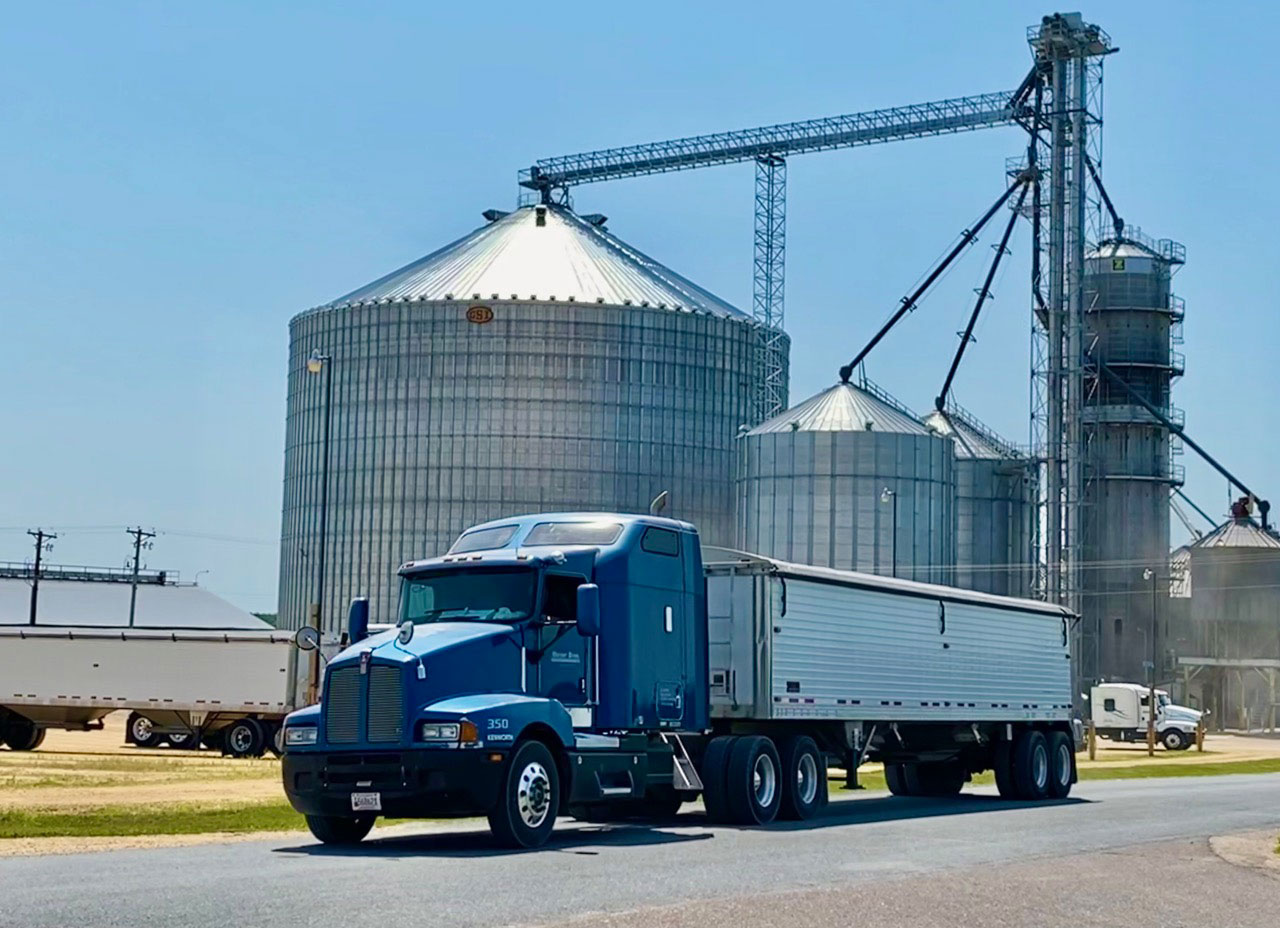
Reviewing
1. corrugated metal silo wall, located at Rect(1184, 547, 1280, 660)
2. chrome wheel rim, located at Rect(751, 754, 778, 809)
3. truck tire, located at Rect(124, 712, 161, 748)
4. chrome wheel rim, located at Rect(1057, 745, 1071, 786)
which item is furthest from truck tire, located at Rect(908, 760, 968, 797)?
corrugated metal silo wall, located at Rect(1184, 547, 1280, 660)

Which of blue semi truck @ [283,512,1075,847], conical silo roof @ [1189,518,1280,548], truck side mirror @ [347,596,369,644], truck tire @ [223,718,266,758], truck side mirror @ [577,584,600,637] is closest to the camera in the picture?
blue semi truck @ [283,512,1075,847]

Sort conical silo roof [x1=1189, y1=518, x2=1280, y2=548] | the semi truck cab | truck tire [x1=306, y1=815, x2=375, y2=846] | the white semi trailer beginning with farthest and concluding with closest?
1. conical silo roof [x1=1189, y1=518, x2=1280, y2=548]
2. the white semi trailer
3. truck tire [x1=306, y1=815, x2=375, y2=846]
4. the semi truck cab

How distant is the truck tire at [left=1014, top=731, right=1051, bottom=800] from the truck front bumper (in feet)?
51.8

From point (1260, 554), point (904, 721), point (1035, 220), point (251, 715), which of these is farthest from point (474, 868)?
point (1260, 554)

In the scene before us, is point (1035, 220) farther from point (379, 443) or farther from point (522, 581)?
point (522, 581)

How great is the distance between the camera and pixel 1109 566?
90.8 m

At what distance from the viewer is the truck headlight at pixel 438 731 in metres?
21.5

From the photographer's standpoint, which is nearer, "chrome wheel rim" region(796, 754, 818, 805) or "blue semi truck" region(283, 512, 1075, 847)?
"blue semi truck" region(283, 512, 1075, 847)

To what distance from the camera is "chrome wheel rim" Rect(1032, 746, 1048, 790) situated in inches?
1387

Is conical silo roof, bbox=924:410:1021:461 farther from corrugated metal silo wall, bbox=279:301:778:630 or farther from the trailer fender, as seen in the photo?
the trailer fender

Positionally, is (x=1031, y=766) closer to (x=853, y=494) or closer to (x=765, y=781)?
(x=765, y=781)

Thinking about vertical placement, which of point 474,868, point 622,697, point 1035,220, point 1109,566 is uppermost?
point 1035,220

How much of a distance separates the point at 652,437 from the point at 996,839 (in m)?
61.4

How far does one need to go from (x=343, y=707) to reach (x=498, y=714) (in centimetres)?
186
